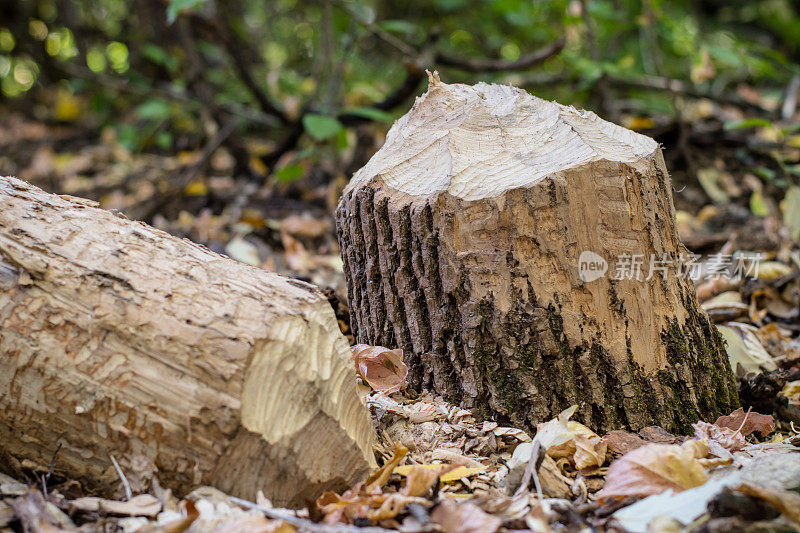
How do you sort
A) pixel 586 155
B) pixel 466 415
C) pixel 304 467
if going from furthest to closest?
pixel 466 415, pixel 586 155, pixel 304 467

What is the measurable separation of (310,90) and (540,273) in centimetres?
436

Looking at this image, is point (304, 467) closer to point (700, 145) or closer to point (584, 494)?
point (584, 494)

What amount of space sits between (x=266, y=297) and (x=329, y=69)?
365 centimetres

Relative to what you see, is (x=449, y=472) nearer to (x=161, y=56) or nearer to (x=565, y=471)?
(x=565, y=471)

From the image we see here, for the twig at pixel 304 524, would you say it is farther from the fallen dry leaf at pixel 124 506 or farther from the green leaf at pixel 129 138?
the green leaf at pixel 129 138

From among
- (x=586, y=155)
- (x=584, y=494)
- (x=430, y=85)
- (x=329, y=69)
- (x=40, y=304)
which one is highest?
(x=329, y=69)

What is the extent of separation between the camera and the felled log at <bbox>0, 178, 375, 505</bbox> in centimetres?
146

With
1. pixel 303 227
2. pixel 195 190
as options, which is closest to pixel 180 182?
pixel 195 190

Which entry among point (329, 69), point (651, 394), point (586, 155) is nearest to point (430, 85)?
point (586, 155)

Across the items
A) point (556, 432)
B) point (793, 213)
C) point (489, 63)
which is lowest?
point (556, 432)

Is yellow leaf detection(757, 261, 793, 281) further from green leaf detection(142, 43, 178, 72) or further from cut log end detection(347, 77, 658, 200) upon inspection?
green leaf detection(142, 43, 178, 72)

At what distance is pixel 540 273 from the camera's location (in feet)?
6.15

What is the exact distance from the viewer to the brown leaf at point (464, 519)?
1370mm

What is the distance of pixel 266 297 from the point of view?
157cm
